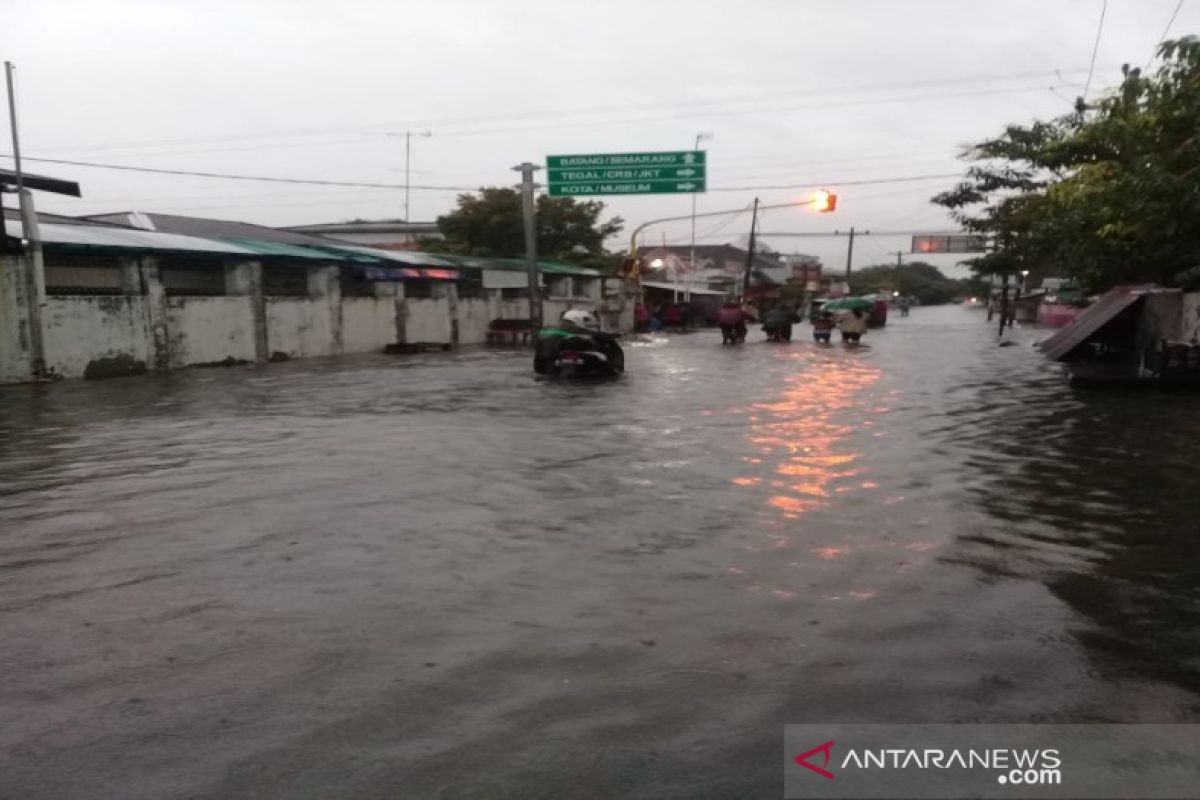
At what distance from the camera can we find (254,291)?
22.0 m

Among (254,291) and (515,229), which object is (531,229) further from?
(515,229)

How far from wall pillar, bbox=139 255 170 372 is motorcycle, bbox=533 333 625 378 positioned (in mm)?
8878

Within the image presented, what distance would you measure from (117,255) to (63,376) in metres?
2.85

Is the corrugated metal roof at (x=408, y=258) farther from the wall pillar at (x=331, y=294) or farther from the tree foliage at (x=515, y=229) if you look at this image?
the tree foliage at (x=515, y=229)

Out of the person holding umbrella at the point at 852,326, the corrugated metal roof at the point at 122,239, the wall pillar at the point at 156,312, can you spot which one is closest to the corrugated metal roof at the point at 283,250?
the corrugated metal roof at the point at 122,239

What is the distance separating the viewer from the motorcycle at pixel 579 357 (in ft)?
53.4

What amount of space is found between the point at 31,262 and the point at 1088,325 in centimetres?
1947

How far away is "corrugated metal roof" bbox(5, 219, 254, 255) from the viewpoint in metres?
17.0

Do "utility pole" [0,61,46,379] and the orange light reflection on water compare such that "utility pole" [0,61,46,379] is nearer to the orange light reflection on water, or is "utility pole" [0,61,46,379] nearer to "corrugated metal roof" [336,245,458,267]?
"corrugated metal roof" [336,245,458,267]

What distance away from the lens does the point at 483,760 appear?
2.69 meters

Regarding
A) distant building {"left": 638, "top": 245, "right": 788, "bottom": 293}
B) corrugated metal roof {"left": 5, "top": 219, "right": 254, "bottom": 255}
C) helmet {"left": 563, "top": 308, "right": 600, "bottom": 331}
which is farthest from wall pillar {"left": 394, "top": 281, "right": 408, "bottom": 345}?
distant building {"left": 638, "top": 245, "right": 788, "bottom": 293}

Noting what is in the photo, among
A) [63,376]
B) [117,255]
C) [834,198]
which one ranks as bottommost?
[63,376]

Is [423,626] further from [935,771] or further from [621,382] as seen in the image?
[621,382]

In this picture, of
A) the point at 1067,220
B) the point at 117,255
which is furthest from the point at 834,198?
the point at 117,255
